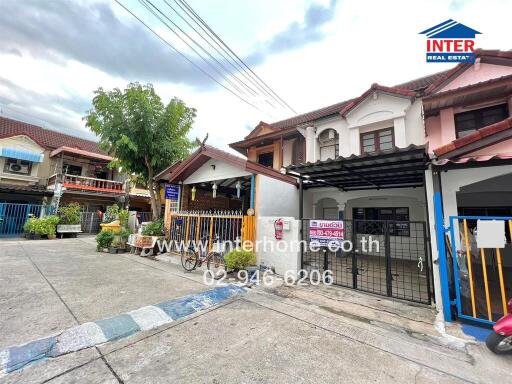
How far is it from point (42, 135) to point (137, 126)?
52.3 feet

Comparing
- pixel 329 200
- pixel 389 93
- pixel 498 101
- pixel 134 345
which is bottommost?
pixel 134 345

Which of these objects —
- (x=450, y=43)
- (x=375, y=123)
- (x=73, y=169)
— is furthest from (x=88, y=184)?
(x=450, y=43)

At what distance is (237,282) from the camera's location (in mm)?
5688

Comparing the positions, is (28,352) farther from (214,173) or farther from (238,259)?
(214,173)

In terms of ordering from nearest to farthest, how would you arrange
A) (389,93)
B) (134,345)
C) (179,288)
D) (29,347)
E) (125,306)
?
1. (29,347)
2. (134,345)
3. (125,306)
4. (179,288)
5. (389,93)

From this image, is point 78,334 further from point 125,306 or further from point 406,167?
point 406,167

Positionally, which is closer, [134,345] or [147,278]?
[134,345]

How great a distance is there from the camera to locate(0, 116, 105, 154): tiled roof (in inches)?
662

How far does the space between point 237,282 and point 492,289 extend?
20.7ft

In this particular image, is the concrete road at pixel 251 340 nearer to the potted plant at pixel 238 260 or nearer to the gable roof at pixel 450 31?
the potted plant at pixel 238 260

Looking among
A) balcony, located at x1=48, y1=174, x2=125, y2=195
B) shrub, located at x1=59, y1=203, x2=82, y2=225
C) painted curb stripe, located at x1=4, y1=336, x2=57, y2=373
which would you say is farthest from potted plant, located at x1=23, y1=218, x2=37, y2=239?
painted curb stripe, located at x1=4, y1=336, x2=57, y2=373

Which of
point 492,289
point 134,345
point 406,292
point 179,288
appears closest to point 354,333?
point 406,292

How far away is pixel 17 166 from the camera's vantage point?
53.3ft

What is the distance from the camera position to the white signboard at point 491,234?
11.0 feet
